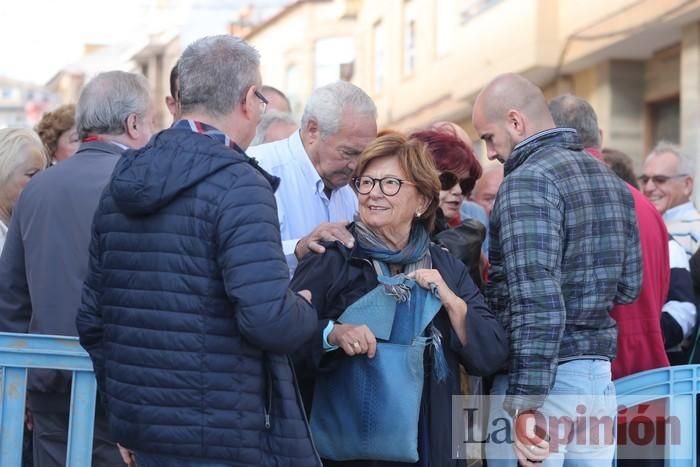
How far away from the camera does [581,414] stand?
4.25 m

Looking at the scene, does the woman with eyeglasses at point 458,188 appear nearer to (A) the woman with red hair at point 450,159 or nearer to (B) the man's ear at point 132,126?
(A) the woman with red hair at point 450,159

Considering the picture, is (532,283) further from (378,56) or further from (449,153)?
(378,56)

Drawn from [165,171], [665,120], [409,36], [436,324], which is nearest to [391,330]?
[436,324]

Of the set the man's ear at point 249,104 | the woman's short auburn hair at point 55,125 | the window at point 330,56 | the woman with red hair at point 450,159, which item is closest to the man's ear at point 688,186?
the woman with red hair at point 450,159

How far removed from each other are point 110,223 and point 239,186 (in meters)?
0.46

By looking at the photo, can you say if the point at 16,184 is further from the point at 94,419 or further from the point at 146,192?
the point at 146,192

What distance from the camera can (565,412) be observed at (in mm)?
4223

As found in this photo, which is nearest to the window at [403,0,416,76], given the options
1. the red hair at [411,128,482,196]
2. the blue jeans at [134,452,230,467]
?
the red hair at [411,128,482,196]

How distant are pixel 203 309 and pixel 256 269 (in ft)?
0.68

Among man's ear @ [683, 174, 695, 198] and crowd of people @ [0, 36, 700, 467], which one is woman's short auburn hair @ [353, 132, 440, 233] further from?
man's ear @ [683, 174, 695, 198]

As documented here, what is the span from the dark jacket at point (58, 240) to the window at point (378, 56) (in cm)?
2174

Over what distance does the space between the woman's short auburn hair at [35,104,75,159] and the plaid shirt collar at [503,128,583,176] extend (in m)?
2.65

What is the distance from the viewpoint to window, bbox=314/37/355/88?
32781 mm

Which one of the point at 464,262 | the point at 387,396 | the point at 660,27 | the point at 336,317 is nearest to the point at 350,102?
the point at 464,262
